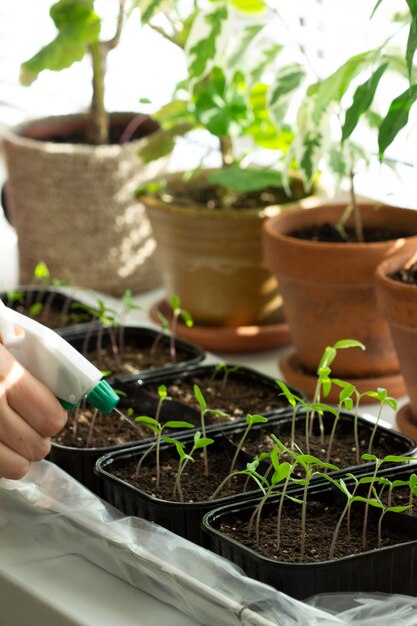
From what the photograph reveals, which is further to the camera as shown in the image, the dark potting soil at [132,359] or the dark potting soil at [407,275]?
the dark potting soil at [132,359]

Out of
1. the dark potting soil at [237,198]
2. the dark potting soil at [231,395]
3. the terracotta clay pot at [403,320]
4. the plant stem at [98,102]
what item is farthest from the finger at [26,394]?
the plant stem at [98,102]

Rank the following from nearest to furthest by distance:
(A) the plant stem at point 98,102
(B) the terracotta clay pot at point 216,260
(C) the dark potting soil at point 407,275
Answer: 1. (C) the dark potting soil at point 407,275
2. (B) the terracotta clay pot at point 216,260
3. (A) the plant stem at point 98,102

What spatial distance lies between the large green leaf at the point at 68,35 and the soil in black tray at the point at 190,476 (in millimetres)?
671

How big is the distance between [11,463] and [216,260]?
0.56 m

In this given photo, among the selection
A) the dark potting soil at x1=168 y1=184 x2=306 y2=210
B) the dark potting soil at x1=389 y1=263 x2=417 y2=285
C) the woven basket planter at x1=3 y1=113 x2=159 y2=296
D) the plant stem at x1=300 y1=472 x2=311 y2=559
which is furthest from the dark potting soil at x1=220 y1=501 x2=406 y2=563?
the woven basket planter at x1=3 y1=113 x2=159 y2=296

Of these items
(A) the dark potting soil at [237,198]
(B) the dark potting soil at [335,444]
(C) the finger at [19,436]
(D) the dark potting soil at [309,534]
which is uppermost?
(A) the dark potting soil at [237,198]

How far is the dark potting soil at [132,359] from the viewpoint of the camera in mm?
1269

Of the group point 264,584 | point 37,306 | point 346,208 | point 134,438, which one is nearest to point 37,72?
point 37,306

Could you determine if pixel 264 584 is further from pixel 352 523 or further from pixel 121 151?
pixel 121 151

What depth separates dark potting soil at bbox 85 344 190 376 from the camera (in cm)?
127

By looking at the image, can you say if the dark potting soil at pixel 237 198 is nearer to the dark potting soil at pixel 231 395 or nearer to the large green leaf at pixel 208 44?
the large green leaf at pixel 208 44

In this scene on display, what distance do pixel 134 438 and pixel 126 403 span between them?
3.5 inches

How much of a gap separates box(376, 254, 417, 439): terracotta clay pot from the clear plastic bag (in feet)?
1.08

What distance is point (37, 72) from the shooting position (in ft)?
4.87
